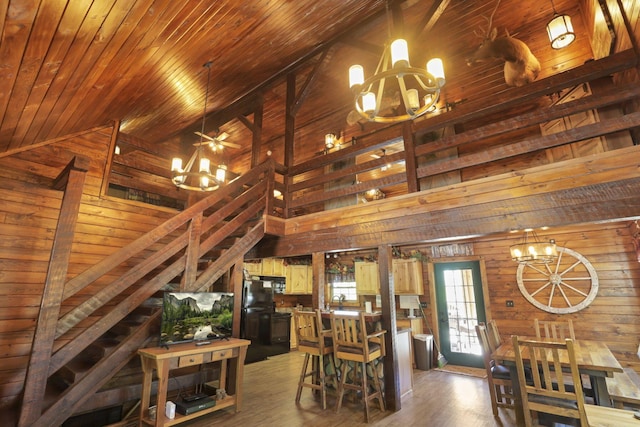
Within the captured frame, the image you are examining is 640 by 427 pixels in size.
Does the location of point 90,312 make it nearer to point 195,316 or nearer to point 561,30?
point 195,316

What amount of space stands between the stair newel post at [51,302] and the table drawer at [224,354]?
55.6 inches

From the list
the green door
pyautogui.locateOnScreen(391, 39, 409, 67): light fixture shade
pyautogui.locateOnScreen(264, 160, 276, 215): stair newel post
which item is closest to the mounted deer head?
pyautogui.locateOnScreen(391, 39, 409, 67): light fixture shade

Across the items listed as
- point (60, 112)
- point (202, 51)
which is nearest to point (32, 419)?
point (60, 112)

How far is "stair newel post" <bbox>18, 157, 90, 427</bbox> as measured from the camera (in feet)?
8.13

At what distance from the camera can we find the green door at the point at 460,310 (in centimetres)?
613

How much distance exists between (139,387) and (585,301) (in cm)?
656

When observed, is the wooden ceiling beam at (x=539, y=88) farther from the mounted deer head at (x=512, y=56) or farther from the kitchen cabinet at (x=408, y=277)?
the kitchen cabinet at (x=408, y=277)

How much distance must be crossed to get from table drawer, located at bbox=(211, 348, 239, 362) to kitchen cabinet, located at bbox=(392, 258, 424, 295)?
3.90 m

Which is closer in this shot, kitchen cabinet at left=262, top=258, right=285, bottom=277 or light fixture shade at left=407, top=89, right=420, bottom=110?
light fixture shade at left=407, top=89, right=420, bottom=110

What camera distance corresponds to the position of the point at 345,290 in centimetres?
841

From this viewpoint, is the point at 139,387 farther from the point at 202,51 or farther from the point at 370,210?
the point at 202,51

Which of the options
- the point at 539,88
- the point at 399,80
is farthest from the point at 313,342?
the point at 539,88

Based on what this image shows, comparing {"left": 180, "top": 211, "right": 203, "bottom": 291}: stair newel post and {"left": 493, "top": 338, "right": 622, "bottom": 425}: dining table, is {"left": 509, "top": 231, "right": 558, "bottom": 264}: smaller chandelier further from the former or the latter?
{"left": 180, "top": 211, "right": 203, "bottom": 291}: stair newel post

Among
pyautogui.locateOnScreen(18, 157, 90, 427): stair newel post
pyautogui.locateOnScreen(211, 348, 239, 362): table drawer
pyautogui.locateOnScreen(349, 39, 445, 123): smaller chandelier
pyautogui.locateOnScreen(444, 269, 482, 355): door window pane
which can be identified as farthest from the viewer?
pyautogui.locateOnScreen(444, 269, 482, 355): door window pane
